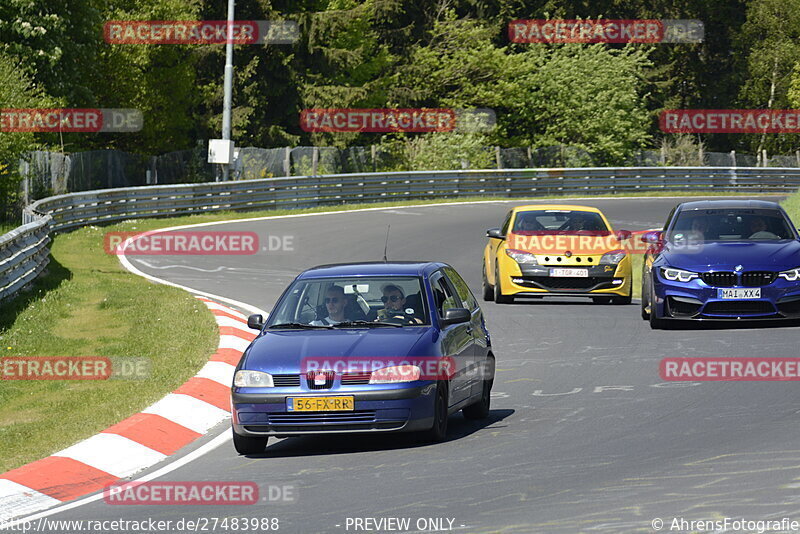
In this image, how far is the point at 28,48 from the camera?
1746 inches

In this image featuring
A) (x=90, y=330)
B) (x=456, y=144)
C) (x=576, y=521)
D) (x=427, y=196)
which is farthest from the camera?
(x=456, y=144)

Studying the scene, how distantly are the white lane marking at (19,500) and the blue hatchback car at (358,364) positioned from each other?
5.41ft

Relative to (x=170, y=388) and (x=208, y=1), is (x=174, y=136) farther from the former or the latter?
(x=170, y=388)

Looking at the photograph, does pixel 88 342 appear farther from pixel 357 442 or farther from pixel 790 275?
pixel 790 275

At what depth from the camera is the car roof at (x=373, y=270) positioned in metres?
11.5

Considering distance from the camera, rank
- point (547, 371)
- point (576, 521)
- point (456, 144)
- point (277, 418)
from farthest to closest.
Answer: point (456, 144) < point (547, 371) < point (277, 418) < point (576, 521)

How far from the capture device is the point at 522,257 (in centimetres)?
2089

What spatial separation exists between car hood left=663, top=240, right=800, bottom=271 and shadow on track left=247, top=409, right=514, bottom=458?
5.98 metres

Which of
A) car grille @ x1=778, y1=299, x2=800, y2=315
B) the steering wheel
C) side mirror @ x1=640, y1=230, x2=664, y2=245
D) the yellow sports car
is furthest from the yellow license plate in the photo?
the yellow sports car

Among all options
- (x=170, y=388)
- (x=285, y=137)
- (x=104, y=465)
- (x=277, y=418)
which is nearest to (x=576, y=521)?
(x=277, y=418)

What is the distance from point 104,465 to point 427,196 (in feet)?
128

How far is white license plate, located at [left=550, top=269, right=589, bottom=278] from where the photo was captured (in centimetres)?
2069

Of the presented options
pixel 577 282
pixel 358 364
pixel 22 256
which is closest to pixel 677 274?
pixel 577 282

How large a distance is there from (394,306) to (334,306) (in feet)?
1.57
